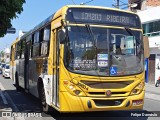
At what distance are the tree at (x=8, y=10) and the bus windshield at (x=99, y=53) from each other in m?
2.87

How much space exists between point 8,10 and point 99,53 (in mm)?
3774

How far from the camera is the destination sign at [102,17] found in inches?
388

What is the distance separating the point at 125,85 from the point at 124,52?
2.98ft

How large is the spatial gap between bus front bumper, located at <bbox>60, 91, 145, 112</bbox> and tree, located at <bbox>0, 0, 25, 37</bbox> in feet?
12.3

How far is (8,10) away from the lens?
1178cm

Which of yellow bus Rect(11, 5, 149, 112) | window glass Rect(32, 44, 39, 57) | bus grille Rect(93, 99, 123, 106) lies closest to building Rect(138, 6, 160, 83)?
window glass Rect(32, 44, 39, 57)

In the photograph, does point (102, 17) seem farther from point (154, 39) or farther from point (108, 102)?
point (154, 39)

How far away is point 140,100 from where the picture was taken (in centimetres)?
991

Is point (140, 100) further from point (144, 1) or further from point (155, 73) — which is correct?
point (144, 1)

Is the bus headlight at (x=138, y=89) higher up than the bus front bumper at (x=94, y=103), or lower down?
higher up

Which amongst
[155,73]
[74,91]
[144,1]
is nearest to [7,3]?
[74,91]

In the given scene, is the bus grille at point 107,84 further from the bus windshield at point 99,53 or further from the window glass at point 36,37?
the window glass at point 36,37

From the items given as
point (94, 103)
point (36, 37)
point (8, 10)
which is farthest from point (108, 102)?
point (36, 37)

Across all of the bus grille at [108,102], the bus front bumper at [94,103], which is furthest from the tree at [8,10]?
the bus grille at [108,102]
